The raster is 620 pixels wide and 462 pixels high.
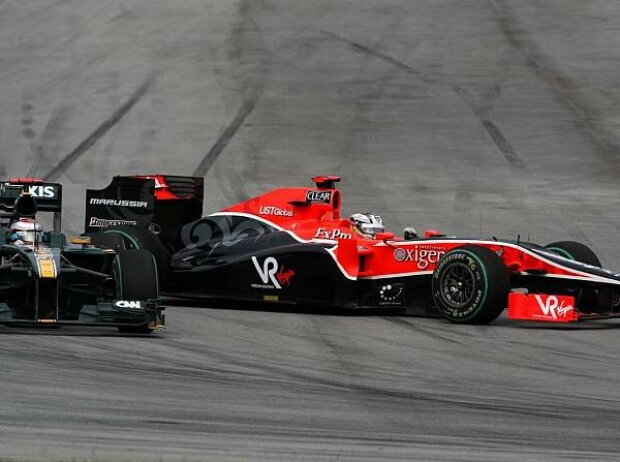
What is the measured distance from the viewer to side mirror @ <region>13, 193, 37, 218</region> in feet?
42.7

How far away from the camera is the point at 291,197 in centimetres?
1656

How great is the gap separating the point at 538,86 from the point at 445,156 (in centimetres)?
397

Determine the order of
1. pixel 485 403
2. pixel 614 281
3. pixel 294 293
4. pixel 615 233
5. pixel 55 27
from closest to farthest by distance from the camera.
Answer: pixel 485 403
pixel 614 281
pixel 294 293
pixel 615 233
pixel 55 27

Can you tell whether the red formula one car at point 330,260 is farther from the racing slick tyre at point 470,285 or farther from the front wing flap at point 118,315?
the front wing flap at point 118,315

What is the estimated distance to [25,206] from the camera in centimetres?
1305

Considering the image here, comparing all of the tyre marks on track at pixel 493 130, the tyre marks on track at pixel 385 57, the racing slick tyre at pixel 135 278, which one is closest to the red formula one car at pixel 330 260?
the racing slick tyre at pixel 135 278

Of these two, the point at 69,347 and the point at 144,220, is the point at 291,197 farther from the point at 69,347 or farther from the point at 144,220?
the point at 69,347

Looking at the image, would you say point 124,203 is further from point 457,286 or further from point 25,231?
point 457,286

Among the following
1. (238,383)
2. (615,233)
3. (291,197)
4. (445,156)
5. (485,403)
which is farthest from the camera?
(445,156)

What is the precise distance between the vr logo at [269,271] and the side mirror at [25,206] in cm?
340

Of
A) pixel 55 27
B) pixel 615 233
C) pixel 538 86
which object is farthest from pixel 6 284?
pixel 55 27

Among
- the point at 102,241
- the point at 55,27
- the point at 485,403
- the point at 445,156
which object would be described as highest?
the point at 55,27

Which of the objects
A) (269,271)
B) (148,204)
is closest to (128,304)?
(269,271)

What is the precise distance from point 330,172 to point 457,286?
13.5 meters
